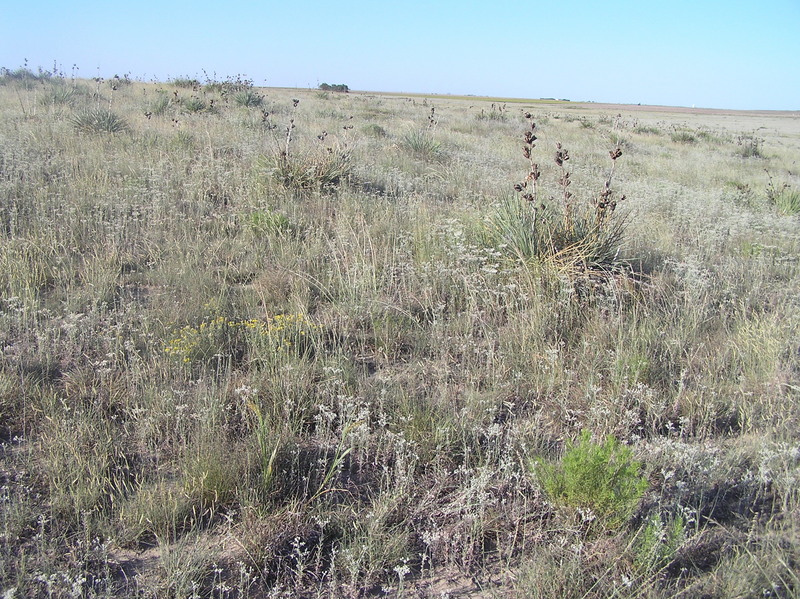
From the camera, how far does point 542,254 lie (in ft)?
14.5

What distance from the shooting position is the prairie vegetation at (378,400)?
2.02 metres

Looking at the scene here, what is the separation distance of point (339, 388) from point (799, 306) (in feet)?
11.7

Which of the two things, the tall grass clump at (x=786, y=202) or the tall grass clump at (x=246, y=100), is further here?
the tall grass clump at (x=246, y=100)

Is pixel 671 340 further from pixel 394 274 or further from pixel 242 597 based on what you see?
pixel 242 597

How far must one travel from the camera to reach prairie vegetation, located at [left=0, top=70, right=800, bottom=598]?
6.63 ft

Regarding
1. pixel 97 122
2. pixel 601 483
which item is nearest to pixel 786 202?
pixel 601 483

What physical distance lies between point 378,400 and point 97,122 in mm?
8190

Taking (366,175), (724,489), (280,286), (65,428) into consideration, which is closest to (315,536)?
(65,428)

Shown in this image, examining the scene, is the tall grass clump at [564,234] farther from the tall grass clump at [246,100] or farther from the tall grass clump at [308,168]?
the tall grass clump at [246,100]

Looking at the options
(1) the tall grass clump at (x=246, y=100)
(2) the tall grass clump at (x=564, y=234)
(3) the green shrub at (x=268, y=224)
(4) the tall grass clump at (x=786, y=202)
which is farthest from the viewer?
(1) the tall grass clump at (x=246, y=100)

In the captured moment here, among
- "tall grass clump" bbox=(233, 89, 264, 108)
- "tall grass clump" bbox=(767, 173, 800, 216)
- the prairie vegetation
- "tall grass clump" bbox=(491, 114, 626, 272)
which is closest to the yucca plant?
the prairie vegetation

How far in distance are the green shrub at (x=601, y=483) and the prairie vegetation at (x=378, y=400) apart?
0.01 metres

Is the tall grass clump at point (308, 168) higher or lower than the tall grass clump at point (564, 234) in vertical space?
higher

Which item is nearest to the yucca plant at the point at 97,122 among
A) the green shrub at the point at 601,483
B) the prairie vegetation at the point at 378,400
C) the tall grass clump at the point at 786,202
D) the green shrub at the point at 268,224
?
the prairie vegetation at the point at 378,400
